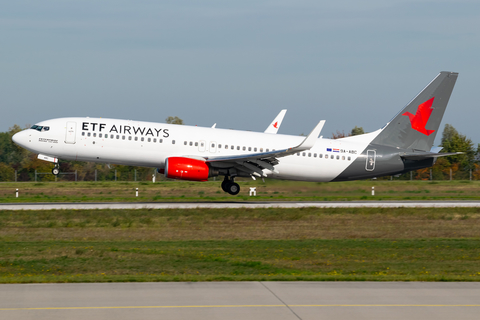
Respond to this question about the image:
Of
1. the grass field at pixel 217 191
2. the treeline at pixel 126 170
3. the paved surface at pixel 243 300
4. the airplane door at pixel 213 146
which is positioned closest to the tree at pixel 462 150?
the treeline at pixel 126 170

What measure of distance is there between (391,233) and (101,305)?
53.3ft

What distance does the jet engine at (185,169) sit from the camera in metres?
30.9

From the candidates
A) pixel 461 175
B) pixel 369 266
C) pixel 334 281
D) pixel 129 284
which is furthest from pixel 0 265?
pixel 461 175

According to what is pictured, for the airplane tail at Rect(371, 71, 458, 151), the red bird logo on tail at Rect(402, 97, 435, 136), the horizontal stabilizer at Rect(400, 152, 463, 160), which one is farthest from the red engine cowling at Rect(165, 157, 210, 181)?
the red bird logo on tail at Rect(402, 97, 435, 136)

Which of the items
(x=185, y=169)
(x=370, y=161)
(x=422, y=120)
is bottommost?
(x=185, y=169)

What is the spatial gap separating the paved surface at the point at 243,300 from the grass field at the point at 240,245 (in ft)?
3.65

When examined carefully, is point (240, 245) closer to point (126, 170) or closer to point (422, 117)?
point (422, 117)

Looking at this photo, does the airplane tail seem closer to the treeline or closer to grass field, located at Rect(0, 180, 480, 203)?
grass field, located at Rect(0, 180, 480, 203)

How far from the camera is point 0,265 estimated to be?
599 inches

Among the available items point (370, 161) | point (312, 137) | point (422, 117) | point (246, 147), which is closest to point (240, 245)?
point (312, 137)

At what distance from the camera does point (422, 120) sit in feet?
117

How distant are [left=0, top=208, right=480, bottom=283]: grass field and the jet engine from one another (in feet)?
10.1

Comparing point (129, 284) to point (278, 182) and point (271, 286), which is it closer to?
point (271, 286)

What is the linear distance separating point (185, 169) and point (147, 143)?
2871mm
